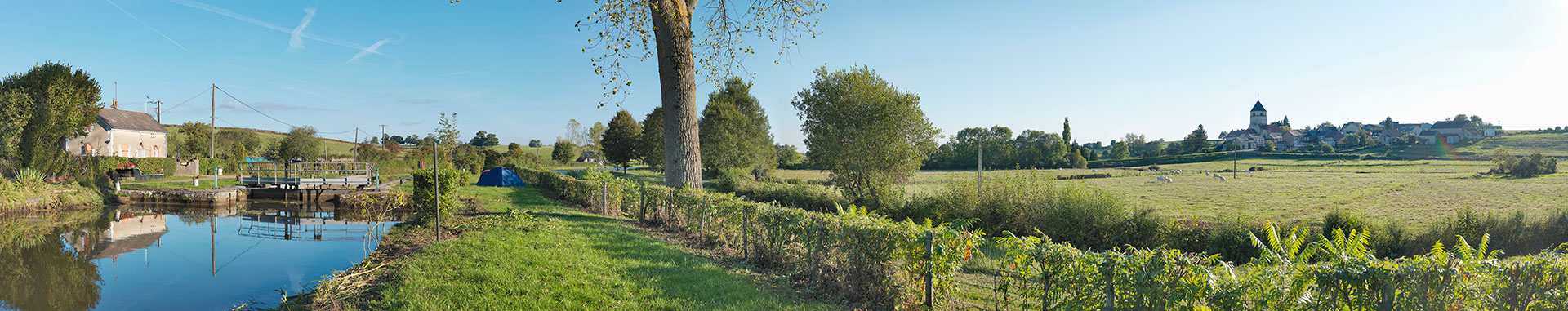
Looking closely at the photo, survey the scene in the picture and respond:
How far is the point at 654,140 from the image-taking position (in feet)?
122

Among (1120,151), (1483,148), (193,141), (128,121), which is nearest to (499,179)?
(128,121)

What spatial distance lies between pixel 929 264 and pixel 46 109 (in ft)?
110

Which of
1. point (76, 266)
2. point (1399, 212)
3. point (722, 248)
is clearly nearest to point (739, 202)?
point (722, 248)

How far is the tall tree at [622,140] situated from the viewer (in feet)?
141

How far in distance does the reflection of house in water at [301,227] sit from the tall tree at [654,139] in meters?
18.9

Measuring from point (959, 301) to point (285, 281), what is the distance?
8.03m

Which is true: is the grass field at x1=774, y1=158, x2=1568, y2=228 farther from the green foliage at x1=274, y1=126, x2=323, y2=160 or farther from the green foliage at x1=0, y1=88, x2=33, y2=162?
the green foliage at x1=274, y1=126, x2=323, y2=160

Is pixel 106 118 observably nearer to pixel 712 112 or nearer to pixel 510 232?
pixel 712 112

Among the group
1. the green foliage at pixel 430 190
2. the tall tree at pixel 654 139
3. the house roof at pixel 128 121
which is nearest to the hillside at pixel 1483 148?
the tall tree at pixel 654 139

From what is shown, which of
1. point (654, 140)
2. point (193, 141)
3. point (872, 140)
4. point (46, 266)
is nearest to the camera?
point (46, 266)

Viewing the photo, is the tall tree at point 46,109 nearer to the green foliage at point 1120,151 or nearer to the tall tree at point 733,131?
the tall tree at point 733,131

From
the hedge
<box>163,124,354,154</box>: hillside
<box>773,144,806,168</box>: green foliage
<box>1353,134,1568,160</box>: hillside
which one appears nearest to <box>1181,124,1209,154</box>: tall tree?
<box>1353,134,1568,160</box>: hillside

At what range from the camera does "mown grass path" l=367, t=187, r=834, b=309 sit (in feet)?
17.1

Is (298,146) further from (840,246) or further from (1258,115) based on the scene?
(1258,115)
